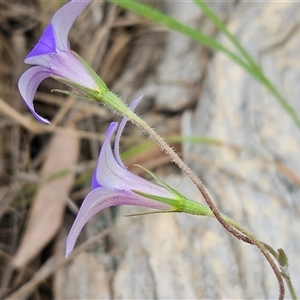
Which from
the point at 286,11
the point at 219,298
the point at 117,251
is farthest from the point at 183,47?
the point at 219,298

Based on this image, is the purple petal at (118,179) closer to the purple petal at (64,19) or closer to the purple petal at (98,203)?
the purple petal at (98,203)

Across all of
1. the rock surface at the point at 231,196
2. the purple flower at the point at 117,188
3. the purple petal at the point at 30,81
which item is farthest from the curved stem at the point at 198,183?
the rock surface at the point at 231,196

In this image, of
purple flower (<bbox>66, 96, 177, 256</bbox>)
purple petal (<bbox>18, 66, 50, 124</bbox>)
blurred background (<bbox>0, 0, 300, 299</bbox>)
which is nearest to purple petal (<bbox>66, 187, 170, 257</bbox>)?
purple flower (<bbox>66, 96, 177, 256</bbox>)

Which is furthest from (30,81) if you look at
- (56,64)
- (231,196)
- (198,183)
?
(231,196)

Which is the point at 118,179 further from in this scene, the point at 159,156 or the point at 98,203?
the point at 159,156

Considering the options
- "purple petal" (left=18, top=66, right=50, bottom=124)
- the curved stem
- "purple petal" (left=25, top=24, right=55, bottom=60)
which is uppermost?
"purple petal" (left=25, top=24, right=55, bottom=60)

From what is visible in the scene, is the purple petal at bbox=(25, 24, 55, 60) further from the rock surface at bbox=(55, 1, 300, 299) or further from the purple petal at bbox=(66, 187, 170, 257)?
the rock surface at bbox=(55, 1, 300, 299)
